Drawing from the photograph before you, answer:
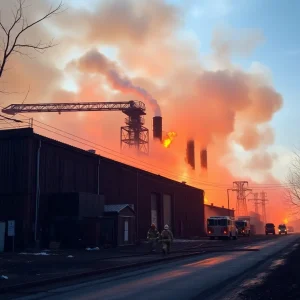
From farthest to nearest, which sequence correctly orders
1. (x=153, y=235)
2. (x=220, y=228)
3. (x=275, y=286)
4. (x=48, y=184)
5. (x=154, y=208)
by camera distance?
(x=154, y=208) → (x=220, y=228) → (x=48, y=184) → (x=153, y=235) → (x=275, y=286)

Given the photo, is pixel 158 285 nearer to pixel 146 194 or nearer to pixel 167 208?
pixel 146 194

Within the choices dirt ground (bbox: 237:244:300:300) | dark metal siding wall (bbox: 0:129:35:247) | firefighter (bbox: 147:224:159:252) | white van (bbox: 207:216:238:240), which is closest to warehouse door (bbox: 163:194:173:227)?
white van (bbox: 207:216:238:240)

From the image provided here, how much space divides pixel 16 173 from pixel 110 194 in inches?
547

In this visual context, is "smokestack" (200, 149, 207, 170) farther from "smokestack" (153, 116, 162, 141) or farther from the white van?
the white van

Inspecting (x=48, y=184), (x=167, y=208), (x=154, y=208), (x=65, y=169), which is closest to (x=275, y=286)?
(x=48, y=184)

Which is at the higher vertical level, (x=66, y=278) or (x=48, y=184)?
(x=48, y=184)

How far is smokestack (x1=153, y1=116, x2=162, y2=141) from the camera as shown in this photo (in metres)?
69.8

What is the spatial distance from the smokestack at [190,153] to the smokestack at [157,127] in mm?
6679

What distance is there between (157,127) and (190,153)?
11.6m

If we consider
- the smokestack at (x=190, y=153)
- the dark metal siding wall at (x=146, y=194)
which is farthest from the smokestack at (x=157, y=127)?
the dark metal siding wall at (x=146, y=194)

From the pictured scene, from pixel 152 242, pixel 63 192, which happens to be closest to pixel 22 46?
pixel 152 242

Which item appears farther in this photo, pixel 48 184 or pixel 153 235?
pixel 48 184

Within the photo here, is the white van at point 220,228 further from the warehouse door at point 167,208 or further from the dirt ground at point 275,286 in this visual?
the dirt ground at point 275,286

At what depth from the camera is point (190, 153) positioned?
262ft
